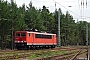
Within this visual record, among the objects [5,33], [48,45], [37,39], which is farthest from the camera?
[5,33]

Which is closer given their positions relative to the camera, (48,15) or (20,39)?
(20,39)

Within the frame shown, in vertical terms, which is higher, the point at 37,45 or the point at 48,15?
the point at 48,15

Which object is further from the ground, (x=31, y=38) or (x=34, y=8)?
(x=34, y=8)

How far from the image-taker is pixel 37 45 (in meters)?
42.9

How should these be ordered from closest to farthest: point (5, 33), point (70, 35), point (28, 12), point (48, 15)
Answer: point (5, 33) → point (28, 12) → point (48, 15) → point (70, 35)

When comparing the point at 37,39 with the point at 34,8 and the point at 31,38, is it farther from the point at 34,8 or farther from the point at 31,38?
the point at 34,8

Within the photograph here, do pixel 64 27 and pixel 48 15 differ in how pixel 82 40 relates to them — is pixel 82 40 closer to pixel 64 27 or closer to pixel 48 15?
pixel 64 27

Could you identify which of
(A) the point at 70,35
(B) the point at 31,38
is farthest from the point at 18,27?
(A) the point at 70,35

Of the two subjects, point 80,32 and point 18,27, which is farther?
point 80,32

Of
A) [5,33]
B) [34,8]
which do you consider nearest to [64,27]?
[34,8]

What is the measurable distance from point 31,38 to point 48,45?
→ 27.4 feet

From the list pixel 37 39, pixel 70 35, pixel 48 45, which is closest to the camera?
pixel 37 39

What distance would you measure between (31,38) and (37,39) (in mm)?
2357

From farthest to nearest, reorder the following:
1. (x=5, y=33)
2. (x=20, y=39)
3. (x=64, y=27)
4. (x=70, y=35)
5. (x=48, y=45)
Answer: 1. (x=70, y=35)
2. (x=64, y=27)
3. (x=5, y=33)
4. (x=48, y=45)
5. (x=20, y=39)
